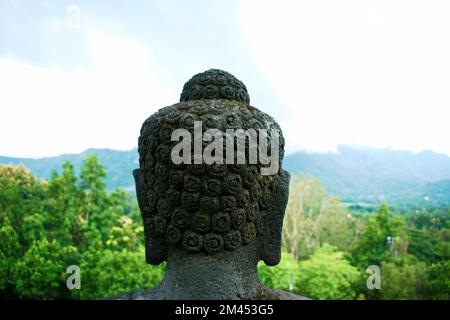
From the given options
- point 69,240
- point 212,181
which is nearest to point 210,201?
point 212,181

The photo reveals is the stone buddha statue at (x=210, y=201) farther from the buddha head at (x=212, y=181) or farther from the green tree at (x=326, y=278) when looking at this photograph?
the green tree at (x=326, y=278)

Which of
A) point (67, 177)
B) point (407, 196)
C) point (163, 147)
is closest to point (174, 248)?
point (163, 147)

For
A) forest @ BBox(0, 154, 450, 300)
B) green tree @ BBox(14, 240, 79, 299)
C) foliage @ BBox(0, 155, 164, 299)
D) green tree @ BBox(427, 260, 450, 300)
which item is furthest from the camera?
green tree @ BBox(427, 260, 450, 300)

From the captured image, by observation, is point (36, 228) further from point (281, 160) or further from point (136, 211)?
point (281, 160)

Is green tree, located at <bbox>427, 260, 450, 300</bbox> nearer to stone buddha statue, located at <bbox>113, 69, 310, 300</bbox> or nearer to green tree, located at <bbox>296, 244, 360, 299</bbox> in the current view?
green tree, located at <bbox>296, 244, 360, 299</bbox>

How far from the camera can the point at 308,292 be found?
20688 mm

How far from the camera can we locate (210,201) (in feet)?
9.84

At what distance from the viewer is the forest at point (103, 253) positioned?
18.0 m

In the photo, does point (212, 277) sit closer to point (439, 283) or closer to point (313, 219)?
point (439, 283)

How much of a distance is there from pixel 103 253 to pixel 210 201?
657 inches

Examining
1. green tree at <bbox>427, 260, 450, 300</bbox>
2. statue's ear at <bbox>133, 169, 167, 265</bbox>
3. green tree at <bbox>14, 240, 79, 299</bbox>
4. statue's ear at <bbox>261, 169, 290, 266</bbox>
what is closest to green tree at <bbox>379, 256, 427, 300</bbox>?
green tree at <bbox>427, 260, 450, 300</bbox>

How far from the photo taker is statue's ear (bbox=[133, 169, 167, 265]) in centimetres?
331

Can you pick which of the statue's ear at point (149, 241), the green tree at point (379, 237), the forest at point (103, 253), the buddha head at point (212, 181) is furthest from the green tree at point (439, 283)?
the statue's ear at point (149, 241)
